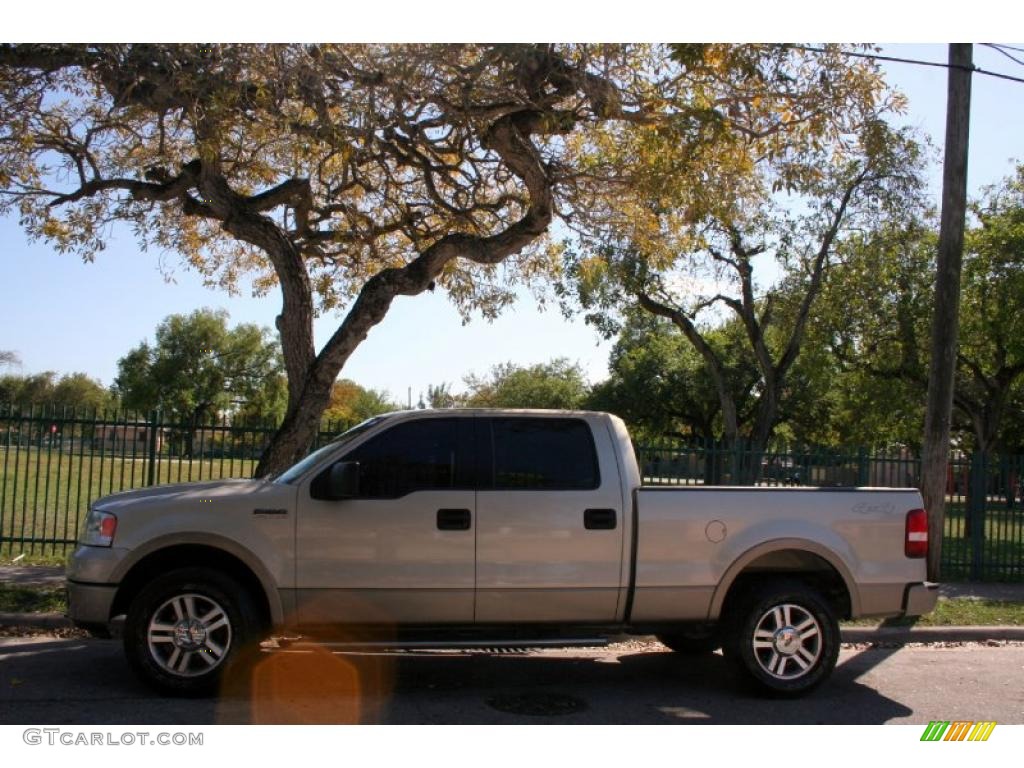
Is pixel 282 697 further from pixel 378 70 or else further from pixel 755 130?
pixel 755 130

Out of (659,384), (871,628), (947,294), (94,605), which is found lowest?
(871,628)

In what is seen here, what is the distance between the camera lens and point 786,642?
6.72 metres

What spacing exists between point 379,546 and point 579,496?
1.36 metres

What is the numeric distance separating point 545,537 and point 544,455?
1.93 ft

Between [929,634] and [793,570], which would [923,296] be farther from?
[793,570]

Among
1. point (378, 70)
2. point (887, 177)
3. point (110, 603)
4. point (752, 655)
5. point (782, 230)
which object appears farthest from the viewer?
point (782, 230)

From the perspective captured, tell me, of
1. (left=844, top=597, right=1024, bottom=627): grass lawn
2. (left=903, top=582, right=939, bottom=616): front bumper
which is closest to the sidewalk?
(left=844, top=597, right=1024, bottom=627): grass lawn

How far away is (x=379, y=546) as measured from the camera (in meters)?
6.37

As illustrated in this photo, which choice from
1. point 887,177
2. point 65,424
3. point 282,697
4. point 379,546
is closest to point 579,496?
point 379,546

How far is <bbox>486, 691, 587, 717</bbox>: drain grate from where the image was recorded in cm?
632

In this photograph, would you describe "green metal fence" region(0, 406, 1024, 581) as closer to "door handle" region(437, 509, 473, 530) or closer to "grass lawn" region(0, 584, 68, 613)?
"grass lawn" region(0, 584, 68, 613)

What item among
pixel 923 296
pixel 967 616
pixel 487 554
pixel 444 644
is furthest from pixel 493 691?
pixel 923 296

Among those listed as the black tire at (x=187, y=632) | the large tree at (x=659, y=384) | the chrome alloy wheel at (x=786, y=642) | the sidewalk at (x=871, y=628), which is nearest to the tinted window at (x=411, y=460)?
the black tire at (x=187, y=632)

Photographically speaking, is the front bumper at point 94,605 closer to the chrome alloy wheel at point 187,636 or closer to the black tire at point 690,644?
the chrome alloy wheel at point 187,636
